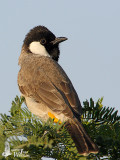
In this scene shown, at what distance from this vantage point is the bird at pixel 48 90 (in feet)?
11.3

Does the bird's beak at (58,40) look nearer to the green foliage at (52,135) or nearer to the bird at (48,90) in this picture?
the bird at (48,90)

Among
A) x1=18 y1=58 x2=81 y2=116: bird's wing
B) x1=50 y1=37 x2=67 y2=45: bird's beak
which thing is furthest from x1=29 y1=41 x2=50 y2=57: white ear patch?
x1=18 y1=58 x2=81 y2=116: bird's wing

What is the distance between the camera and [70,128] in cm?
353

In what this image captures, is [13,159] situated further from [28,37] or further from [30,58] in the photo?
[28,37]

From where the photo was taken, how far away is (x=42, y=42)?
6.36 metres

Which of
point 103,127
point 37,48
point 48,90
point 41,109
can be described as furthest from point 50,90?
point 37,48

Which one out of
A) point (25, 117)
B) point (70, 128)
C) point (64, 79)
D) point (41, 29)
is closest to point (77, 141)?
point (70, 128)

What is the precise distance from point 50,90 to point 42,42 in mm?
2160

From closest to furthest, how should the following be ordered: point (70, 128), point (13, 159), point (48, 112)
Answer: point (13, 159) < point (70, 128) < point (48, 112)

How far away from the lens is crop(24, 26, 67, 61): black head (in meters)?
6.26

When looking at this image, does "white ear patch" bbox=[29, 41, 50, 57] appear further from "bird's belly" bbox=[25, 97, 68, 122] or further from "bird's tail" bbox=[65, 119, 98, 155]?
"bird's tail" bbox=[65, 119, 98, 155]

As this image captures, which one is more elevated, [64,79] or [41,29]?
[41,29]

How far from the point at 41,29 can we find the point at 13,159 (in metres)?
3.93

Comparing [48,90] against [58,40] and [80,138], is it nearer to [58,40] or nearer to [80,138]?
[80,138]
